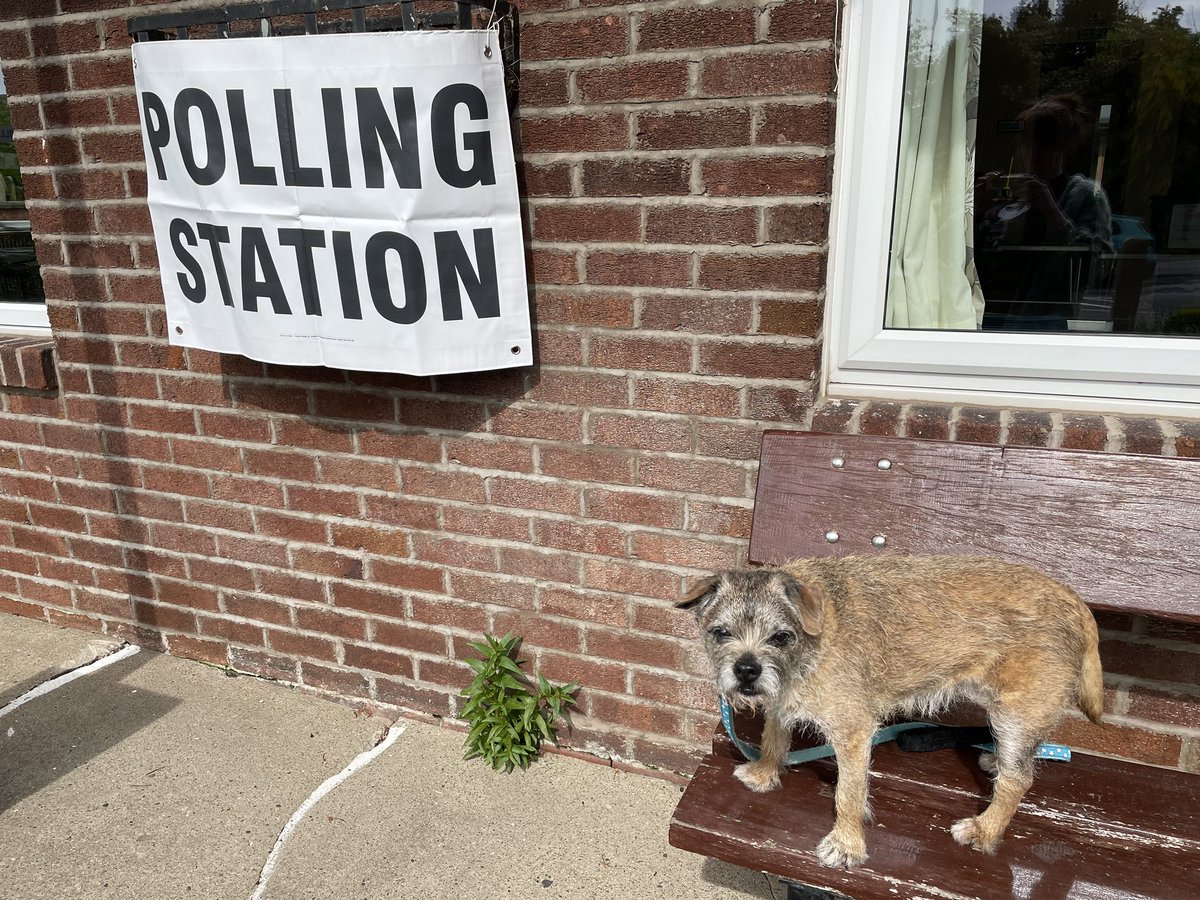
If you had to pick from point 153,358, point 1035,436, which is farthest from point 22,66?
point 1035,436

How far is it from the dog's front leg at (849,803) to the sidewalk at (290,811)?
2.51ft

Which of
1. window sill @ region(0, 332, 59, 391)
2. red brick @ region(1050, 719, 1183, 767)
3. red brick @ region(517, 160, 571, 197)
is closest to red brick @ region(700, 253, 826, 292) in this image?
red brick @ region(517, 160, 571, 197)

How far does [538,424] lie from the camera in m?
2.90

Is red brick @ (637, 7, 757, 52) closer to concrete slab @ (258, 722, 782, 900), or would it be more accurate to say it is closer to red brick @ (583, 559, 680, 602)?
red brick @ (583, 559, 680, 602)

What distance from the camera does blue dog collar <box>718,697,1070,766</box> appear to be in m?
2.15

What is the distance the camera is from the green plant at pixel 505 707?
307cm

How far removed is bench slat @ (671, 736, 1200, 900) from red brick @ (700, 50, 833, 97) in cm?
183

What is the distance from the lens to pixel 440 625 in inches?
129

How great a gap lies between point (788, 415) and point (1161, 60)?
4.56 feet

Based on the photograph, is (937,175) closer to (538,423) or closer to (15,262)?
(538,423)

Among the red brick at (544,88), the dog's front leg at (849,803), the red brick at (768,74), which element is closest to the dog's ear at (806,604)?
the dog's front leg at (849,803)

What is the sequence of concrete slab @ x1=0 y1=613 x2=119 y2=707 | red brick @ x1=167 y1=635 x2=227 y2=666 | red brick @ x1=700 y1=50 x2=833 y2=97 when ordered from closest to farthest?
red brick @ x1=700 y1=50 x2=833 y2=97
concrete slab @ x1=0 y1=613 x2=119 y2=707
red brick @ x1=167 y1=635 x2=227 y2=666

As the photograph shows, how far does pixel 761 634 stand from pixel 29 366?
346 centimetres

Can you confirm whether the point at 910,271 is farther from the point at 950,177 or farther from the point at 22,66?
the point at 22,66
